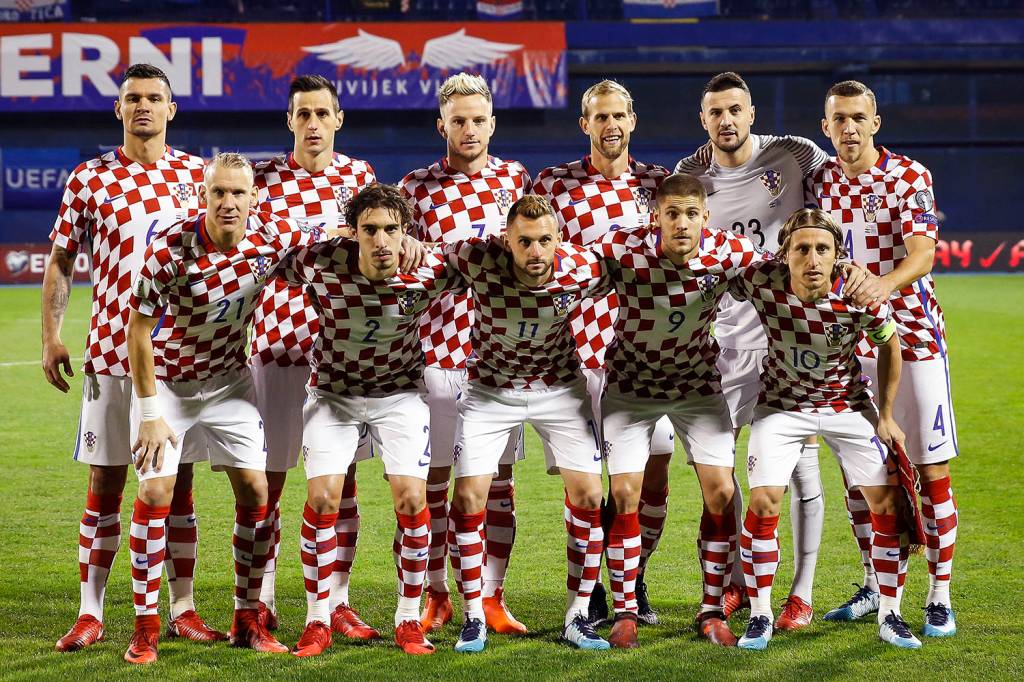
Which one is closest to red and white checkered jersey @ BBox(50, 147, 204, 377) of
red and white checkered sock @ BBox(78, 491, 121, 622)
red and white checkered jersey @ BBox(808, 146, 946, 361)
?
red and white checkered sock @ BBox(78, 491, 121, 622)

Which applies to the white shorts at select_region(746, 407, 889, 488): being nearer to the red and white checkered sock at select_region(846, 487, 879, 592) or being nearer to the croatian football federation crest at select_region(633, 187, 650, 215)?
the red and white checkered sock at select_region(846, 487, 879, 592)

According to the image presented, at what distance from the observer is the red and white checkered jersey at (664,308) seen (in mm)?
4293

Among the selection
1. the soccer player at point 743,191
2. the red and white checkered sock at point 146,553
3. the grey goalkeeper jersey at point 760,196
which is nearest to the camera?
the red and white checkered sock at point 146,553

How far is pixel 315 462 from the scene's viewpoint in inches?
169

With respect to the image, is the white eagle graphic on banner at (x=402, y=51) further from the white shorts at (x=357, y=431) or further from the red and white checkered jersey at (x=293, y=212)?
the white shorts at (x=357, y=431)

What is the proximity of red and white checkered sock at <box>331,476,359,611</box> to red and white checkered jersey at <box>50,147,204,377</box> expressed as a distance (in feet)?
3.34

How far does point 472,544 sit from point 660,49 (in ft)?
73.2

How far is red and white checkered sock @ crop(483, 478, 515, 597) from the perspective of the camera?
4711 millimetres

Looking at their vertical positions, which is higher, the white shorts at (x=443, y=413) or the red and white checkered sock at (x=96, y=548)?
the white shorts at (x=443, y=413)

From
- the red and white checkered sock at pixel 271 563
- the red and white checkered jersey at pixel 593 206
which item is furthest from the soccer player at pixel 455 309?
the red and white checkered sock at pixel 271 563

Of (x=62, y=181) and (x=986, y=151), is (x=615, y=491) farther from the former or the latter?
(x=986, y=151)

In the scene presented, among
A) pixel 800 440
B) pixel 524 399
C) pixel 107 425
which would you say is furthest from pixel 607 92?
pixel 107 425

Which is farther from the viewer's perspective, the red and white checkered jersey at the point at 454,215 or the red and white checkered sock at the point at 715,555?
the red and white checkered jersey at the point at 454,215

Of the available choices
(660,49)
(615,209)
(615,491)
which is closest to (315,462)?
(615,491)
